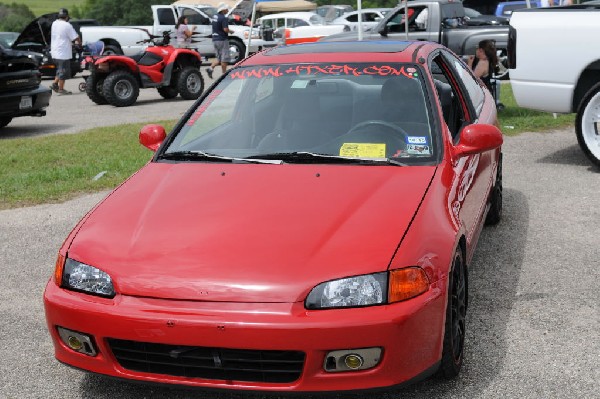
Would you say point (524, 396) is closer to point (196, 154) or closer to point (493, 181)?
point (196, 154)

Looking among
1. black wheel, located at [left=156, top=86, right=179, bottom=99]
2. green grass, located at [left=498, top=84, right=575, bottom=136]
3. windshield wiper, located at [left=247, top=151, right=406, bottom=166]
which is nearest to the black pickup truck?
black wheel, located at [left=156, top=86, right=179, bottom=99]

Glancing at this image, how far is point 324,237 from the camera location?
140 inches

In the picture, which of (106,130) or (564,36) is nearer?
(564,36)

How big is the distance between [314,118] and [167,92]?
1316cm

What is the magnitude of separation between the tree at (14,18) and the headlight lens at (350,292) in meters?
59.5

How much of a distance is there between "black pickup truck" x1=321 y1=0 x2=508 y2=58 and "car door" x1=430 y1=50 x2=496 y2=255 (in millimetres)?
10176

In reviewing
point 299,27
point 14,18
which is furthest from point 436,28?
point 14,18

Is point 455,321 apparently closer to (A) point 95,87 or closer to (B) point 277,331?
(B) point 277,331

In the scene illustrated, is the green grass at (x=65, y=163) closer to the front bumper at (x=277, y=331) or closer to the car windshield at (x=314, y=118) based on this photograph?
the car windshield at (x=314, y=118)

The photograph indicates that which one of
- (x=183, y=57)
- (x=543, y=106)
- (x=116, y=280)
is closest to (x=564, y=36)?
(x=543, y=106)

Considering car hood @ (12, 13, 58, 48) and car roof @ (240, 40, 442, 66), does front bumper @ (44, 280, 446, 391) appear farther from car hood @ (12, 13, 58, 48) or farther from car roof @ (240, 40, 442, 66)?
car hood @ (12, 13, 58, 48)

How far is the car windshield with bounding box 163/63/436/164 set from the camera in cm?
441

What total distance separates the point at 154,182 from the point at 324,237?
44.2 inches

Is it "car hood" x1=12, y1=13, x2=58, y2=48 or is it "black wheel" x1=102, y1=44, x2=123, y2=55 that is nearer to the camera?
"car hood" x1=12, y1=13, x2=58, y2=48
